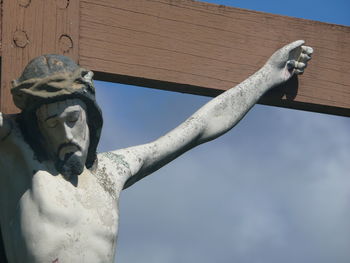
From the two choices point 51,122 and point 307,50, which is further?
point 307,50

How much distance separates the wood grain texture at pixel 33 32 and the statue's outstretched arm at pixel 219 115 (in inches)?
15.3

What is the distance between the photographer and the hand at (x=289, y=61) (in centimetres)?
554

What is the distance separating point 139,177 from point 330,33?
0.96m

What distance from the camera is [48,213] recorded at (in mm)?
4711

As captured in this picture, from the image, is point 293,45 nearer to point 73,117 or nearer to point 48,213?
point 73,117

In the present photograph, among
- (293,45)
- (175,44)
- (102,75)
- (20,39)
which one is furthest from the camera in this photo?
(293,45)

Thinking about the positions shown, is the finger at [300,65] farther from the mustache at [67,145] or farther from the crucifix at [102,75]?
the mustache at [67,145]

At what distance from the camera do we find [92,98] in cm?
486

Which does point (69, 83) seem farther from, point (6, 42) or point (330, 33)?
point (330, 33)

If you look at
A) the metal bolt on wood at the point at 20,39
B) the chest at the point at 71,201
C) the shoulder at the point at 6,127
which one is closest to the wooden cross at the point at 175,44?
the metal bolt on wood at the point at 20,39

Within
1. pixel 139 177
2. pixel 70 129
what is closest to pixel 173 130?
pixel 139 177

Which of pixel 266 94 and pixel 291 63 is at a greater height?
pixel 291 63

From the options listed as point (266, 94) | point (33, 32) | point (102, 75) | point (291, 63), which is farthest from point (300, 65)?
point (33, 32)

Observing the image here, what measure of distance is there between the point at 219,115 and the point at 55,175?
30.3 inches
